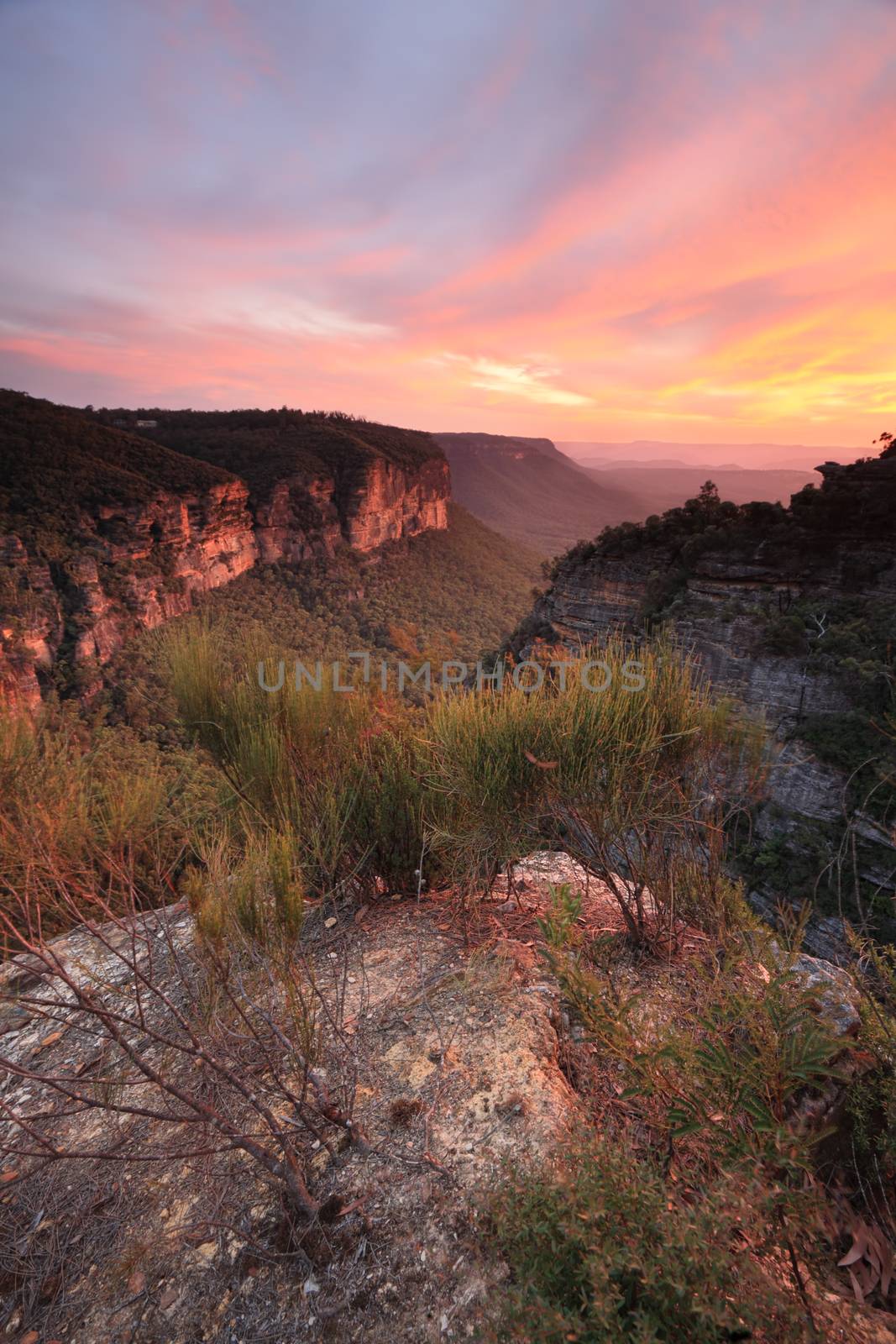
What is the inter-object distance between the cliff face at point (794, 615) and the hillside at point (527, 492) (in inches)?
2191

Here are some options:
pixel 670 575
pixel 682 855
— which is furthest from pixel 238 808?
pixel 670 575

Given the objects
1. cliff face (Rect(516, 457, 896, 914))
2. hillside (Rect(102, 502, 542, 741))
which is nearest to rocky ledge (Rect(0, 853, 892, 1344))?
cliff face (Rect(516, 457, 896, 914))

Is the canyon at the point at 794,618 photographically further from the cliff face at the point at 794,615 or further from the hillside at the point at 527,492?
the hillside at the point at 527,492

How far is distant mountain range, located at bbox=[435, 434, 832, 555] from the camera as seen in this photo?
8844 centimetres

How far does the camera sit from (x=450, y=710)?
2.88 metres

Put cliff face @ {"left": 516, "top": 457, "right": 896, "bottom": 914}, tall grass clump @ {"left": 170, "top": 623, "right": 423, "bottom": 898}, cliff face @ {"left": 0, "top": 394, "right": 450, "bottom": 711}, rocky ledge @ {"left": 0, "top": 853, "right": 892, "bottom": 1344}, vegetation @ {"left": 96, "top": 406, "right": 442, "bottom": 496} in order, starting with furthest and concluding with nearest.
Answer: vegetation @ {"left": 96, "top": 406, "right": 442, "bottom": 496} → cliff face @ {"left": 0, "top": 394, "right": 450, "bottom": 711} → cliff face @ {"left": 516, "top": 457, "right": 896, "bottom": 914} → tall grass clump @ {"left": 170, "top": 623, "right": 423, "bottom": 898} → rocky ledge @ {"left": 0, "top": 853, "right": 892, "bottom": 1344}

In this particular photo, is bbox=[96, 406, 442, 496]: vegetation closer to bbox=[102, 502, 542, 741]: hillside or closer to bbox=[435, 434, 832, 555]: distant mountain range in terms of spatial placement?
bbox=[102, 502, 542, 741]: hillside

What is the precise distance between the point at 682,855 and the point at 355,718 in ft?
7.26

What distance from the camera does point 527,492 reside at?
4230 inches

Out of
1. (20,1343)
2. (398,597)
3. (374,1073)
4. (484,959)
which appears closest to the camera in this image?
(20,1343)

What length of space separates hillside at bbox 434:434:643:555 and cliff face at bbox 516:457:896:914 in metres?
55.7

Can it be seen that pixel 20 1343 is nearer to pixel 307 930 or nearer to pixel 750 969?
pixel 307 930

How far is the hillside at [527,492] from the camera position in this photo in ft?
293

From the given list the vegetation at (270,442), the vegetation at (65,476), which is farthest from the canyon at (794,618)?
the vegetation at (270,442)
